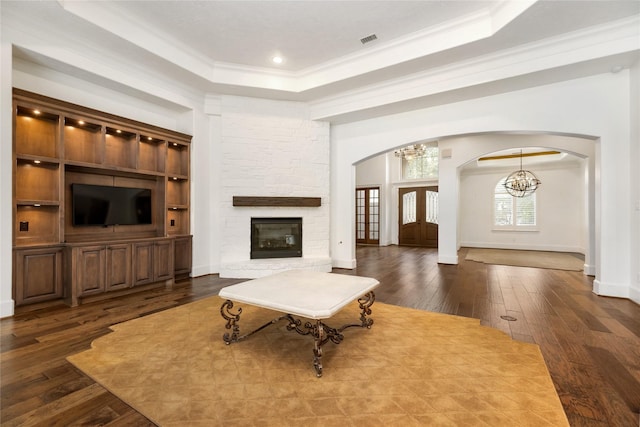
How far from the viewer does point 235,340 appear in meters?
2.57

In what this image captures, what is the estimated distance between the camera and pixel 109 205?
422 centimetres

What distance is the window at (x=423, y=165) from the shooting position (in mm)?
10594

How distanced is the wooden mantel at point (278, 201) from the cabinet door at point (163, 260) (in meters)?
1.37

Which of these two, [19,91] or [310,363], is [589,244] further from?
[19,91]

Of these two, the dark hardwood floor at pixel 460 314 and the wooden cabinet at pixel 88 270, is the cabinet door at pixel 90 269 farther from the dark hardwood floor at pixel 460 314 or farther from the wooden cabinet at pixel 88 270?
the dark hardwood floor at pixel 460 314

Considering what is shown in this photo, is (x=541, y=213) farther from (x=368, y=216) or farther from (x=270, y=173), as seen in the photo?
(x=270, y=173)

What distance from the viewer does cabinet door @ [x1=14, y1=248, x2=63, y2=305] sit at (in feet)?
10.7

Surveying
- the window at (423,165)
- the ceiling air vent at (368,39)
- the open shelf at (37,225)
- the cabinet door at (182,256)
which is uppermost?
the ceiling air vent at (368,39)

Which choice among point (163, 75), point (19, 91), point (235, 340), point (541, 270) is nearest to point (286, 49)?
point (163, 75)

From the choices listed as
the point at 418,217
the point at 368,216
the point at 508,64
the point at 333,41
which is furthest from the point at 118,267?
the point at 418,217

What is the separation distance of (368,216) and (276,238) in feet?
20.7

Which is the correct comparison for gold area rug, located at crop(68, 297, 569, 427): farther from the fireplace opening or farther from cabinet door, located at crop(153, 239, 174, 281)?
the fireplace opening

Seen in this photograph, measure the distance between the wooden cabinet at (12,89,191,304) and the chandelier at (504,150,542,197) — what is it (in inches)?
371

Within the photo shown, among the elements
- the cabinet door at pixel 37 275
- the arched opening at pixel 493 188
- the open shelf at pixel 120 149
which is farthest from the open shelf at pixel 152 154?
the arched opening at pixel 493 188
